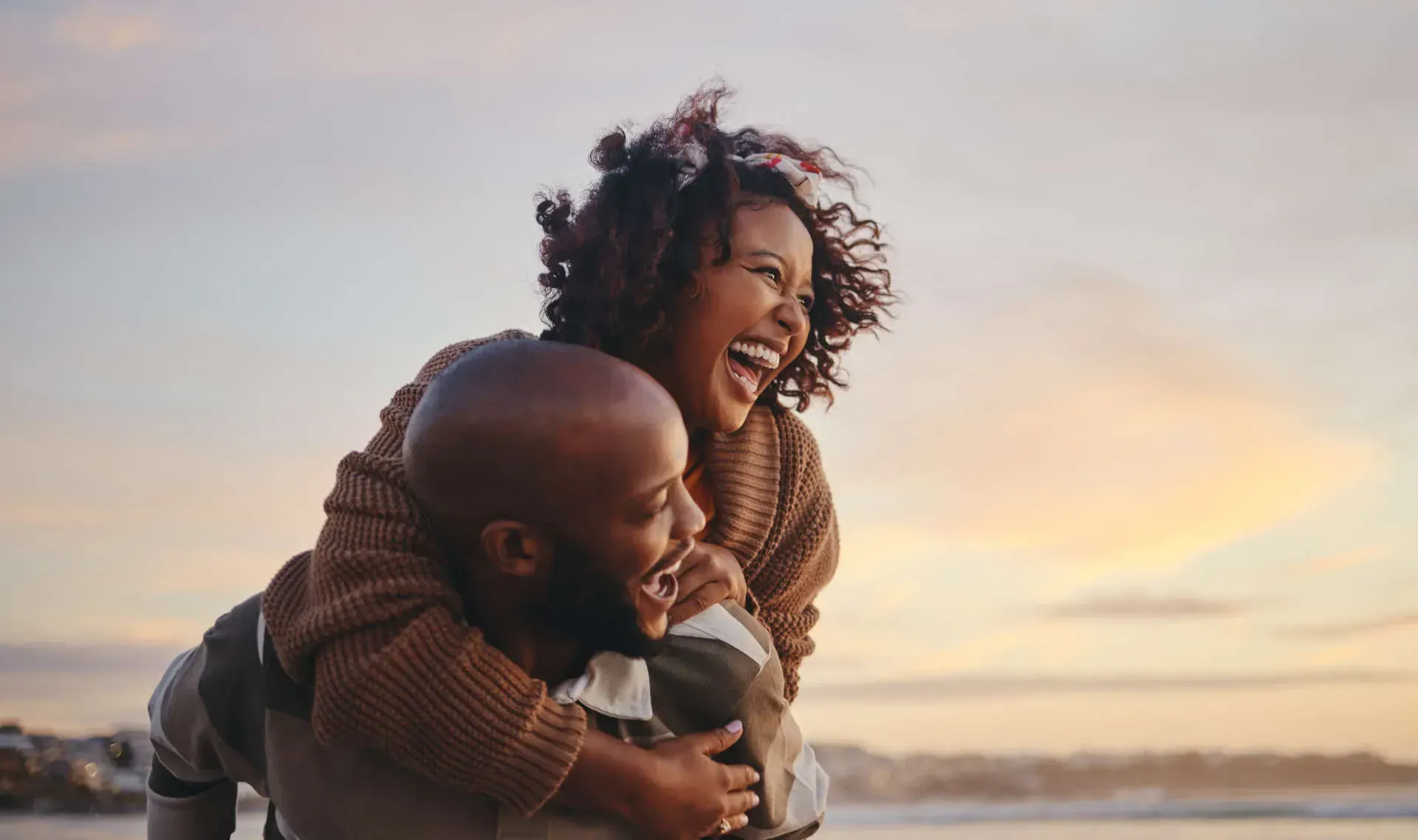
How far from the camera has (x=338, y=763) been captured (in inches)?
78.1

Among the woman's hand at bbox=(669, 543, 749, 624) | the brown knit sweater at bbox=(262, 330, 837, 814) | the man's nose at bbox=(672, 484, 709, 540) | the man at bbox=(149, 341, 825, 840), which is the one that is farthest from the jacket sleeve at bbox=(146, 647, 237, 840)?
the man's nose at bbox=(672, 484, 709, 540)

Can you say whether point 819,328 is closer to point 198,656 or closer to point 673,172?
point 673,172

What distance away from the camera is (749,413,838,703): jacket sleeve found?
252 centimetres

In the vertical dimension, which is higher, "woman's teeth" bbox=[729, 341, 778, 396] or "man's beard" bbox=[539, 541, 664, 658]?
Result: "woman's teeth" bbox=[729, 341, 778, 396]

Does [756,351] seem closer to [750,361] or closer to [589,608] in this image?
[750,361]

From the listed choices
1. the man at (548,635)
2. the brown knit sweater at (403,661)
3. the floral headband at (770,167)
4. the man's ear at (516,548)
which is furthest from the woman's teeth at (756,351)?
the man's ear at (516,548)

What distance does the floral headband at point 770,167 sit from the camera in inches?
110

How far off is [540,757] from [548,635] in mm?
176

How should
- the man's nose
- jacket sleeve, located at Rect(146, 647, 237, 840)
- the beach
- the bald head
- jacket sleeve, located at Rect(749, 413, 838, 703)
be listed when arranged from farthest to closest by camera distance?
the beach, jacket sleeve, located at Rect(749, 413, 838, 703), jacket sleeve, located at Rect(146, 647, 237, 840), the man's nose, the bald head

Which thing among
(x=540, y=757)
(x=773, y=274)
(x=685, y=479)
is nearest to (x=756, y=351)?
(x=773, y=274)

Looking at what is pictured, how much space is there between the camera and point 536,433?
1721 millimetres

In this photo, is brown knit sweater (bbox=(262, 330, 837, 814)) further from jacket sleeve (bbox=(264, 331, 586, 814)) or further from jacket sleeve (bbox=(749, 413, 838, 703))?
jacket sleeve (bbox=(749, 413, 838, 703))

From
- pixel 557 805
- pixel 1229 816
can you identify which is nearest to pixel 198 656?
pixel 557 805

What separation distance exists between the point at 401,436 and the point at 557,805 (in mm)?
674
